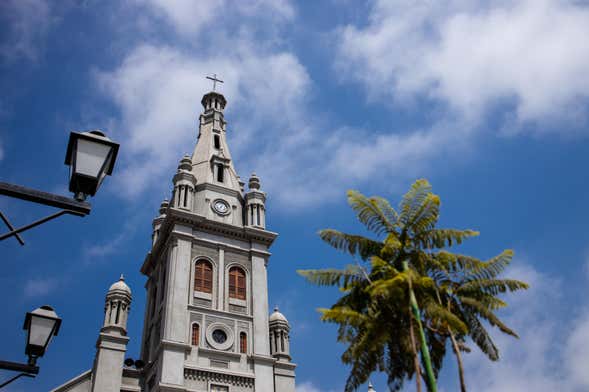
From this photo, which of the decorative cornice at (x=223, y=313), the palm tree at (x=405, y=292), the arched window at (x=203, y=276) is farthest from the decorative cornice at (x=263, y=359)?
the palm tree at (x=405, y=292)

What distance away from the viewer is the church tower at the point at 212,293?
3512 cm

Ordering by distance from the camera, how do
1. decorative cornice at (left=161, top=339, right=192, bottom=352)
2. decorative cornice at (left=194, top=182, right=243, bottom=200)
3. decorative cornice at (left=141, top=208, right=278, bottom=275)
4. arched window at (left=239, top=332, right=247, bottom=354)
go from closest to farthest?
decorative cornice at (left=161, top=339, right=192, bottom=352) → arched window at (left=239, top=332, right=247, bottom=354) → decorative cornice at (left=141, top=208, right=278, bottom=275) → decorative cornice at (left=194, top=182, right=243, bottom=200)

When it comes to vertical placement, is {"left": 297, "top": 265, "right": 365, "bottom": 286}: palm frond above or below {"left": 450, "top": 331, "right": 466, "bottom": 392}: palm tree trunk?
above

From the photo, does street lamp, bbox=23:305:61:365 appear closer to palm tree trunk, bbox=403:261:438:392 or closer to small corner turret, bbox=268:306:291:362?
palm tree trunk, bbox=403:261:438:392

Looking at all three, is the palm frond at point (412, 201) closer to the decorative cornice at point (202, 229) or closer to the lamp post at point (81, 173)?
the lamp post at point (81, 173)

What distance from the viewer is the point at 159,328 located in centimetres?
3784

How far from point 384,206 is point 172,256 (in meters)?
23.5

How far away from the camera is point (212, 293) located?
38.5 metres

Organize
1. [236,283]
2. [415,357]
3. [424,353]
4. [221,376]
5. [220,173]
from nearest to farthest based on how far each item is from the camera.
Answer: [415,357]
[424,353]
[221,376]
[236,283]
[220,173]

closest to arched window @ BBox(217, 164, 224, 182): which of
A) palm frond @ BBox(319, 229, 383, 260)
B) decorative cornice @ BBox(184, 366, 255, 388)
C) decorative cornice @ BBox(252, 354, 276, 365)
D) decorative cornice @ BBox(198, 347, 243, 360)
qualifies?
decorative cornice @ BBox(198, 347, 243, 360)

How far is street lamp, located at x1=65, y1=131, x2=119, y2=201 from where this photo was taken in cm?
696

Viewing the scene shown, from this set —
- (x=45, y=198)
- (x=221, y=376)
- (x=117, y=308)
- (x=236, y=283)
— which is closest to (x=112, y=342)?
(x=117, y=308)

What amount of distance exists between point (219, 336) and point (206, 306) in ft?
6.83

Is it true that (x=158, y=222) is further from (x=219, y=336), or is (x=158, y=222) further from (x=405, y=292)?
(x=405, y=292)
